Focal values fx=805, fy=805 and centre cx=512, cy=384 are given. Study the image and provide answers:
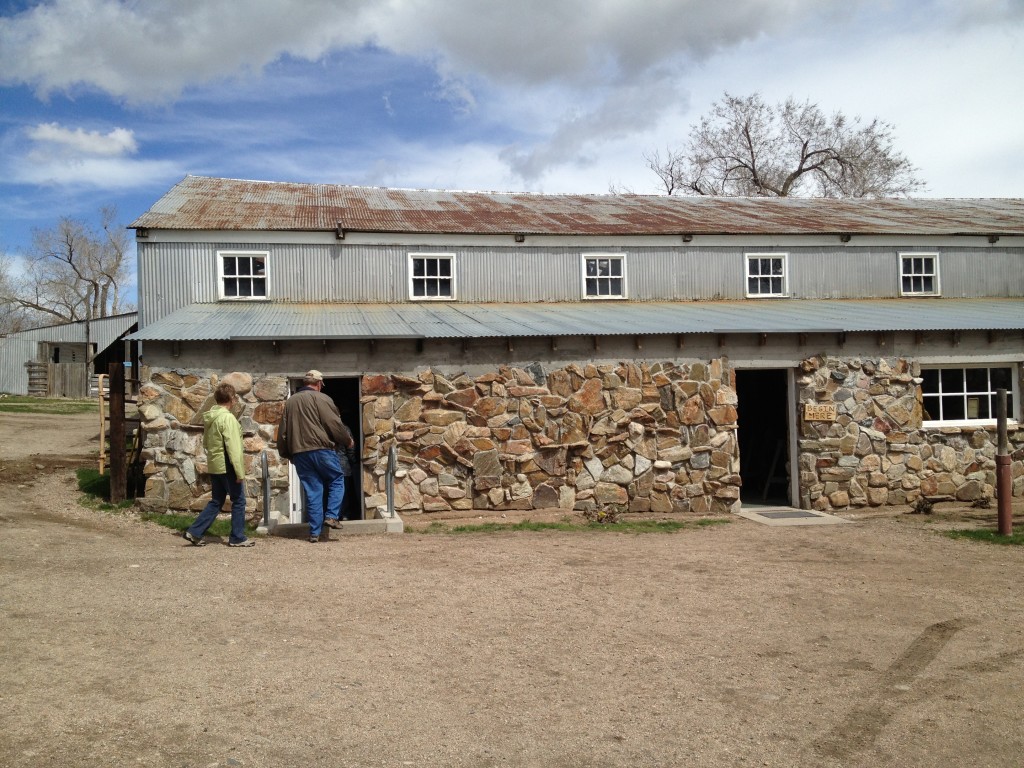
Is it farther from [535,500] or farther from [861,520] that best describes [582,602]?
[861,520]

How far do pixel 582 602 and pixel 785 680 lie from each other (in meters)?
2.09

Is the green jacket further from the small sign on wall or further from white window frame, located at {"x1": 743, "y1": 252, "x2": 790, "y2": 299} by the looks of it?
white window frame, located at {"x1": 743, "y1": 252, "x2": 790, "y2": 299}

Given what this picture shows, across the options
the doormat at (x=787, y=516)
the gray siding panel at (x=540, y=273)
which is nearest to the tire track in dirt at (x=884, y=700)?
the doormat at (x=787, y=516)

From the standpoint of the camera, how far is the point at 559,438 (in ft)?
40.2

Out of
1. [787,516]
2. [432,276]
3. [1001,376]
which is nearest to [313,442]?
[432,276]

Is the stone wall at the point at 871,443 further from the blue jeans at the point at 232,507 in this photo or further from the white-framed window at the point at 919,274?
the blue jeans at the point at 232,507

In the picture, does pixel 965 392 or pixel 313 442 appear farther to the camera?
pixel 965 392

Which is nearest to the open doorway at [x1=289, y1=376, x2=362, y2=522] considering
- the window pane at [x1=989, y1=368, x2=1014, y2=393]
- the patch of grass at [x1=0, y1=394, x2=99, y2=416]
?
the window pane at [x1=989, y1=368, x2=1014, y2=393]

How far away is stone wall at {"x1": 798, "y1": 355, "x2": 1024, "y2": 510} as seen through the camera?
13.2 metres

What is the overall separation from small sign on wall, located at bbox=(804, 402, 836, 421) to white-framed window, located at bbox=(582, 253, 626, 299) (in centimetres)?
437

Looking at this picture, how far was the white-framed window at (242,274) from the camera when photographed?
14477 mm

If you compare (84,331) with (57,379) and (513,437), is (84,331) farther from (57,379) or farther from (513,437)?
(513,437)

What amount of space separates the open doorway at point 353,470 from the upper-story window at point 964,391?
9.64 m

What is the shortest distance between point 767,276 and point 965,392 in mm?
4416
